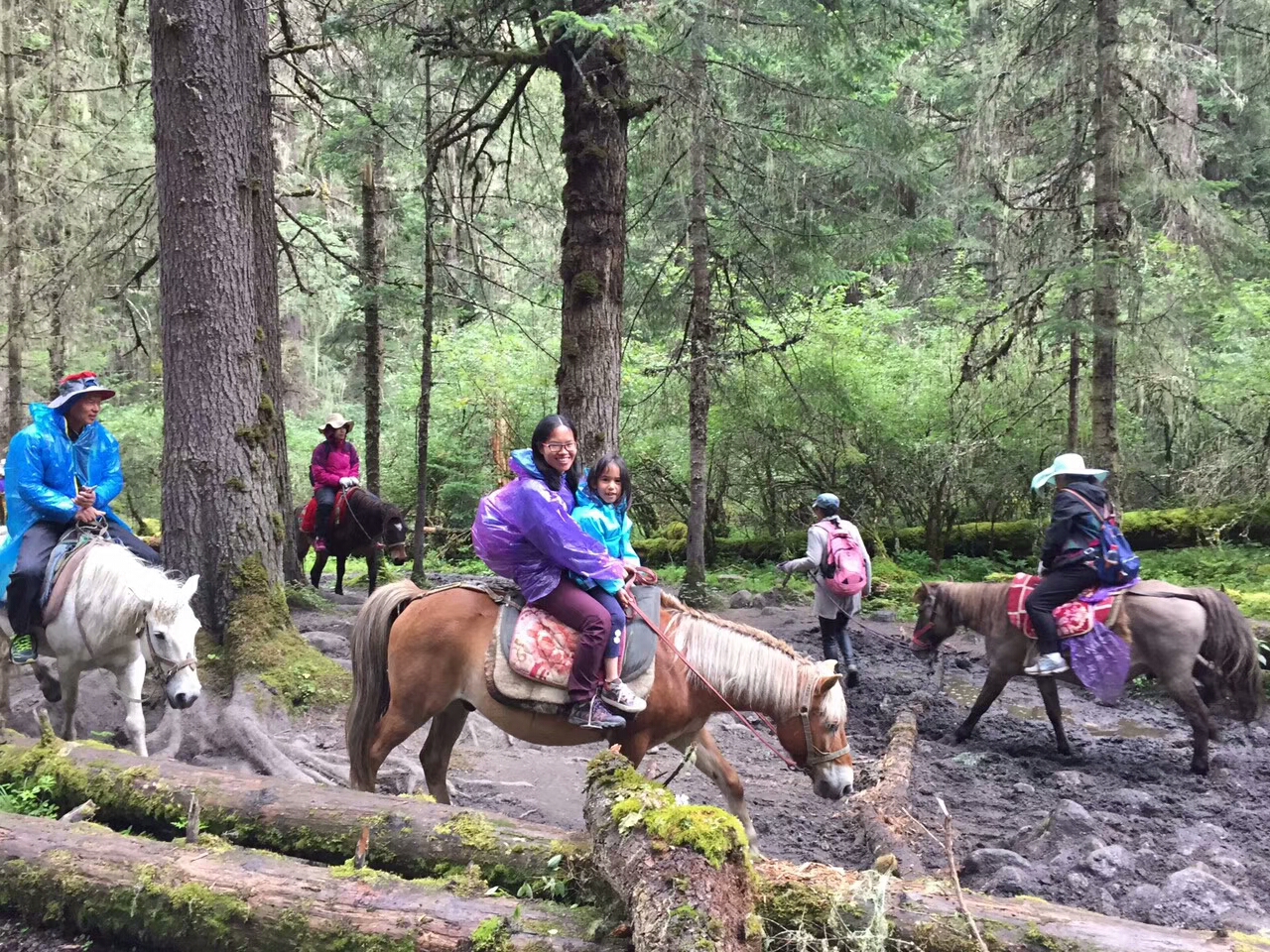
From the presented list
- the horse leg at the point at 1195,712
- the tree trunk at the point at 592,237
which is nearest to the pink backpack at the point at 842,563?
the tree trunk at the point at 592,237

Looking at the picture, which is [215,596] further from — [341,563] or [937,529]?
[937,529]

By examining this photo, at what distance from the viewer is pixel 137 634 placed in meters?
5.22

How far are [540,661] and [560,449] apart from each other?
109 cm

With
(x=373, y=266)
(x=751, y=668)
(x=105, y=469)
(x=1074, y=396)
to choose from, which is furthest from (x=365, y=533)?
(x=1074, y=396)

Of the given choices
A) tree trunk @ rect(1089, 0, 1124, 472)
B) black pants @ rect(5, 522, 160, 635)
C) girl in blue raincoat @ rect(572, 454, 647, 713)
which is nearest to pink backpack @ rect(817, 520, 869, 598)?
girl in blue raincoat @ rect(572, 454, 647, 713)

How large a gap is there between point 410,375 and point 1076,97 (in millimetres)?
13914

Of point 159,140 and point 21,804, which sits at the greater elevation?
point 159,140

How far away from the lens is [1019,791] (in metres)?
6.11

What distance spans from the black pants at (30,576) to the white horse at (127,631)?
0.48ft

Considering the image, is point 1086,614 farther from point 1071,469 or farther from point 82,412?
point 82,412

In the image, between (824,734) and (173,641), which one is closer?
(824,734)

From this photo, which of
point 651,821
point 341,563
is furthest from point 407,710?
point 341,563

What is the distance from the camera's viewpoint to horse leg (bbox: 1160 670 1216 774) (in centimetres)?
645

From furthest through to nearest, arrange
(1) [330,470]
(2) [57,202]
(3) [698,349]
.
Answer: (2) [57,202] < (3) [698,349] < (1) [330,470]
